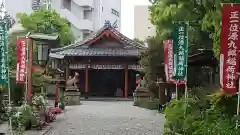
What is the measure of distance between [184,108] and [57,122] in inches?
306

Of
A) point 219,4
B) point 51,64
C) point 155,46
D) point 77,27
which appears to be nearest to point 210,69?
point 155,46

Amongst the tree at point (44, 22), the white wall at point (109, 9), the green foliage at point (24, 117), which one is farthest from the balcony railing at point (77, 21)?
the green foliage at point (24, 117)

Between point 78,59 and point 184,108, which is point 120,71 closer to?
point 78,59

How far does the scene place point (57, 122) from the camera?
62.1 feet

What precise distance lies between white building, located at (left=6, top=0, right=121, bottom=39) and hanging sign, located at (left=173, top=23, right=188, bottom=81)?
40.2 metres

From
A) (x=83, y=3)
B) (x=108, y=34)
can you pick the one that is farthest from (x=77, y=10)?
(x=108, y=34)

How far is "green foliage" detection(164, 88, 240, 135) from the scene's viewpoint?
33.6ft

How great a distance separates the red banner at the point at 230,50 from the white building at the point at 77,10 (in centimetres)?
4431

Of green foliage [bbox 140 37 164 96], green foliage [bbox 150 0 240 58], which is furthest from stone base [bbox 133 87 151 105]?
green foliage [bbox 150 0 240 58]

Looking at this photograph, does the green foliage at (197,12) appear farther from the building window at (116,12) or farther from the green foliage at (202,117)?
the building window at (116,12)

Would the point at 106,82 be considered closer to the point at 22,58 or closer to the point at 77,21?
the point at 77,21

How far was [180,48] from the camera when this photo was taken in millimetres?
13719

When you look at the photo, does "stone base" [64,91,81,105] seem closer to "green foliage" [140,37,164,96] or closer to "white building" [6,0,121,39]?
"green foliage" [140,37,164,96]

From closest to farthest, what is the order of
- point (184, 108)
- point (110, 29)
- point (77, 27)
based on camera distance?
point (184, 108) < point (110, 29) < point (77, 27)
